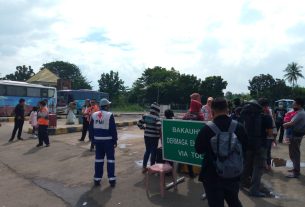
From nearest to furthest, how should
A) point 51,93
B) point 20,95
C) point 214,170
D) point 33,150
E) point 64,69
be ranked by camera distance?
point 214,170
point 33,150
point 20,95
point 51,93
point 64,69

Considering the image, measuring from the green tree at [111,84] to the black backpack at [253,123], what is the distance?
76.9 m

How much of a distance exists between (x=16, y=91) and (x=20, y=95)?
1.65ft

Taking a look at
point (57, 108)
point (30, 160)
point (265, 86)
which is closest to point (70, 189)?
point (30, 160)

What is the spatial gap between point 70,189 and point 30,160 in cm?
424

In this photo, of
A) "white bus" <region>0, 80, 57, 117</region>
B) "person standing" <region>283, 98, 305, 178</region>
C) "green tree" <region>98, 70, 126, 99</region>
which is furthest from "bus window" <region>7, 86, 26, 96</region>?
"green tree" <region>98, 70, 126, 99</region>

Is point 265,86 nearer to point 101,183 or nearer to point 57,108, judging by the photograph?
point 57,108

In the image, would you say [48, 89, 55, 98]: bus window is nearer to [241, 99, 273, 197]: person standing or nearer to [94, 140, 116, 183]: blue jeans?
[94, 140, 116, 183]: blue jeans

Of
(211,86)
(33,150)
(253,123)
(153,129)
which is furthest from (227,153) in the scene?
(211,86)

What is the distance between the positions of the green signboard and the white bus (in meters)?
27.6

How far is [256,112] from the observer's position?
7289 millimetres

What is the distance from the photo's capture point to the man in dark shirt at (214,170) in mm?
4508

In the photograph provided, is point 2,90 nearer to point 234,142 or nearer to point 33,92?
point 33,92

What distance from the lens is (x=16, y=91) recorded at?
34.3 m

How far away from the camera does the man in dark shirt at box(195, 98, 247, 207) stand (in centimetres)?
451
